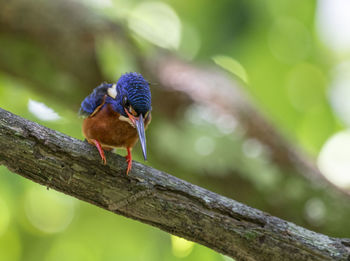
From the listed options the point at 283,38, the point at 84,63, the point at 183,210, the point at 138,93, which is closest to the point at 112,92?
the point at 138,93

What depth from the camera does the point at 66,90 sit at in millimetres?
5629

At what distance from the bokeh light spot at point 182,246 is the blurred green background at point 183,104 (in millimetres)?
13

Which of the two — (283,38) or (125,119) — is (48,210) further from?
(283,38)

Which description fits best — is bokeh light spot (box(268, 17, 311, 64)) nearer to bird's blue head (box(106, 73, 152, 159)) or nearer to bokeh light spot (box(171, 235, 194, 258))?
bokeh light spot (box(171, 235, 194, 258))

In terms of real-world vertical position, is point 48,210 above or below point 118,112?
above

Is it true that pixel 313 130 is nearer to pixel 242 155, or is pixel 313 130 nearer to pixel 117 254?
pixel 242 155

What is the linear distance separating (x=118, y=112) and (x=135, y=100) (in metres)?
0.30

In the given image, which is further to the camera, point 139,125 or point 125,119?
point 125,119

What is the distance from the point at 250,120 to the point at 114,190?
3130 mm

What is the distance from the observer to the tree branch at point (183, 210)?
2.75 meters

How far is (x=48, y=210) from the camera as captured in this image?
5520mm

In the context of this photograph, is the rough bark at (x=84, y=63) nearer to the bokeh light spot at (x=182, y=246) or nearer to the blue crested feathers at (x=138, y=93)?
the bokeh light spot at (x=182, y=246)

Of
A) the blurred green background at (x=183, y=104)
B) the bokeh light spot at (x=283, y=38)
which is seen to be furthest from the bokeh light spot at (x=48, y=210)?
the bokeh light spot at (x=283, y=38)

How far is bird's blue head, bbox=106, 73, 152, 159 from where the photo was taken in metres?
3.09
